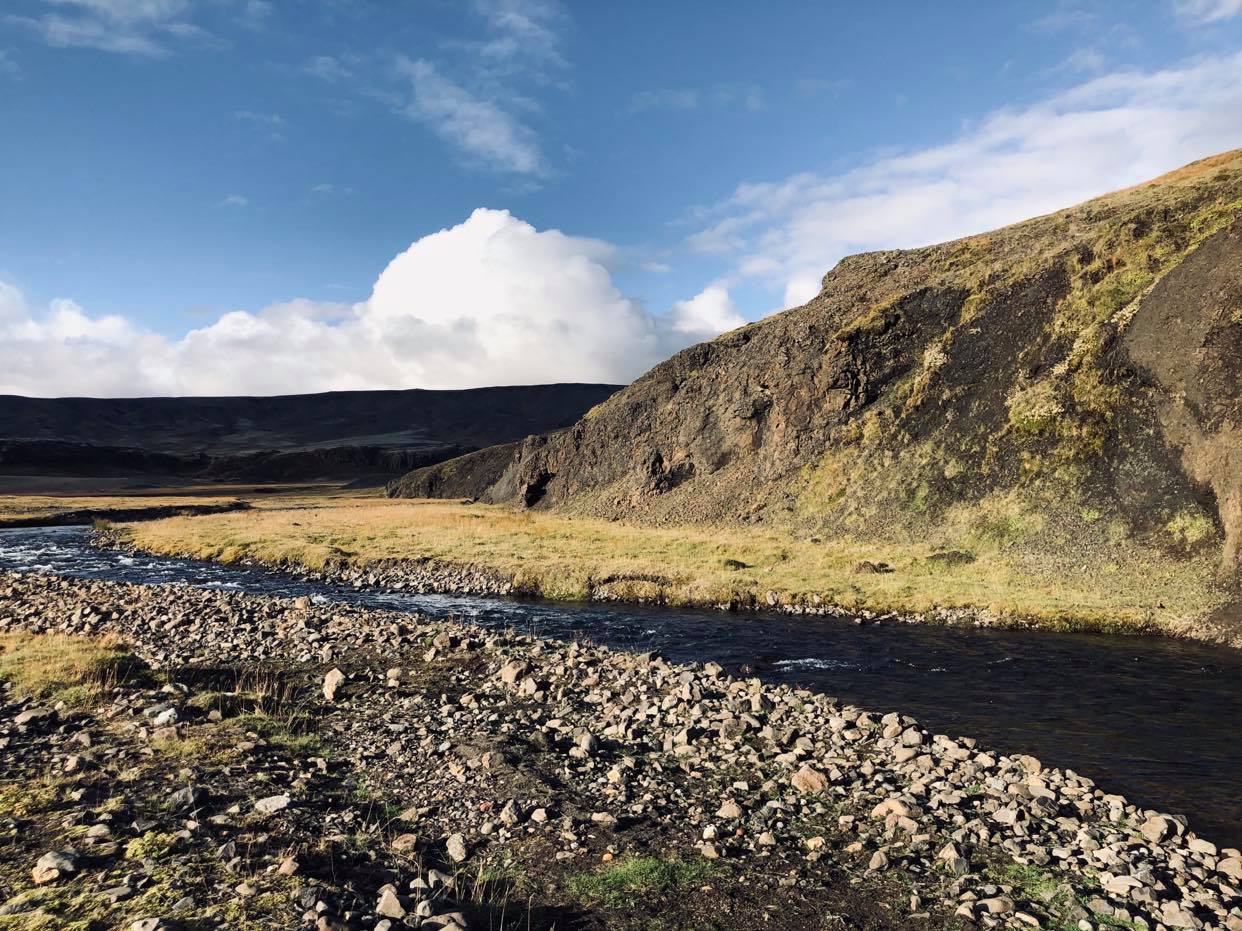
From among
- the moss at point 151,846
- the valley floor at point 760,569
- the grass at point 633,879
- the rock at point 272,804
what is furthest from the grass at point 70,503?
the grass at point 633,879

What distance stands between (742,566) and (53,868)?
31459mm

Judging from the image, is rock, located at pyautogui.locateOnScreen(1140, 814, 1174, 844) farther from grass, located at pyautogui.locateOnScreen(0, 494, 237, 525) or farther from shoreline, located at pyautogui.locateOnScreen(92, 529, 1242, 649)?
grass, located at pyautogui.locateOnScreen(0, 494, 237, 525)

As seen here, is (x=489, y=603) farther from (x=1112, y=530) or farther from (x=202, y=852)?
(x=1112, y=530)

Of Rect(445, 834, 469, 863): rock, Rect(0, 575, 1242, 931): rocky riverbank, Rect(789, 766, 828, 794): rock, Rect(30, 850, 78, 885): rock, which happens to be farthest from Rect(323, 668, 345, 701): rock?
Rect(789, 766, 828, 794): rock

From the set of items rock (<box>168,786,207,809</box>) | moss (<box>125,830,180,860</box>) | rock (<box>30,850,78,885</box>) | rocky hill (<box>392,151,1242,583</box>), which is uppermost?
rocky hill (<box>392,151,1242,583</box>)

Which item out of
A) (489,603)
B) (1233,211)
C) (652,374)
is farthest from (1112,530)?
(652,374)

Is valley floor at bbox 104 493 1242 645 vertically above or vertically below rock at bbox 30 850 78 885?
below

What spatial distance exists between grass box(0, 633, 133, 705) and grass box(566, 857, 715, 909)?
11.8 metres

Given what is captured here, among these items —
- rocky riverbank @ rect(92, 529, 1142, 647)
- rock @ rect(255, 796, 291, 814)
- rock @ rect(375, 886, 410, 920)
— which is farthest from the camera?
rocky riverbank @ rect(92, 529, 1142, 647)

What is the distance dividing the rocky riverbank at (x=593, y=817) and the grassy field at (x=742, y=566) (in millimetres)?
14994

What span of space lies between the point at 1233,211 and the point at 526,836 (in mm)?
48188

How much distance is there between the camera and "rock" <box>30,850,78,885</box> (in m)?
7.86

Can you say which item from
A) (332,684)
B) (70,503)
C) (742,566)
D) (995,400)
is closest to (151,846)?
(332,684)

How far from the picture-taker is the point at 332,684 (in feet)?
53.6
